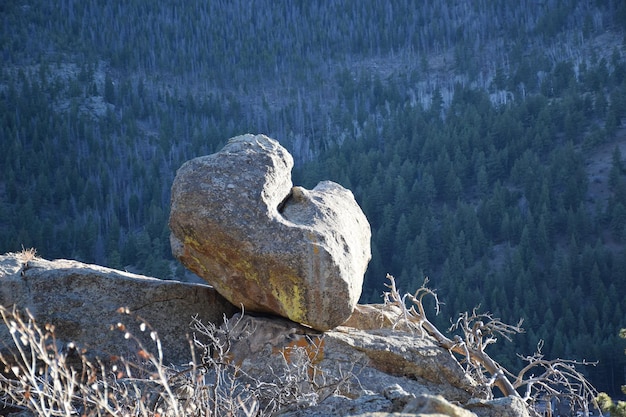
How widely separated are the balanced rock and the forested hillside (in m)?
41.8

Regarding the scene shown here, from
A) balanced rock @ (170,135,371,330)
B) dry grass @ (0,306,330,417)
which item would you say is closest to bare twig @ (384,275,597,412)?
balanced rock @ (170,135,371,330)

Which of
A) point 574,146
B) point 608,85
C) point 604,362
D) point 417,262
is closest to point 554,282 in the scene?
point 417,262

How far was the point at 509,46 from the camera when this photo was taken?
122812 millimetres

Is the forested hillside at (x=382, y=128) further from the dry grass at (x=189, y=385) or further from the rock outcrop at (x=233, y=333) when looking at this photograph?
the dry grass at (x=189, y=385)

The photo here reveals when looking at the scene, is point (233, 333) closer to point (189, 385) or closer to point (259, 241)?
point (259, 241)

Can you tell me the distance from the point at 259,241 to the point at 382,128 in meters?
99.4

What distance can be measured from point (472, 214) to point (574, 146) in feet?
58.6

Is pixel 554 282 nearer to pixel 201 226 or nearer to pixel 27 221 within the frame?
pixel 27 221

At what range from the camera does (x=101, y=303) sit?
441 inches

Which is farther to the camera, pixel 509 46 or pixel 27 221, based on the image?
pixel 509 46

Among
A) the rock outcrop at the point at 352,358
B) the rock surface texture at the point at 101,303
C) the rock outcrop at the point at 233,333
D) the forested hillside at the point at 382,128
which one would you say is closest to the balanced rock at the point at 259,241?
the rock outcrop at the point at 352,358

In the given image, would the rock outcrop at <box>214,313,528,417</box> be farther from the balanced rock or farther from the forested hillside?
the forested hillside

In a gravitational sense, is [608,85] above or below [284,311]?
Answer: below

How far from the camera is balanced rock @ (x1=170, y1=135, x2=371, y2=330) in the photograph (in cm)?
1040
